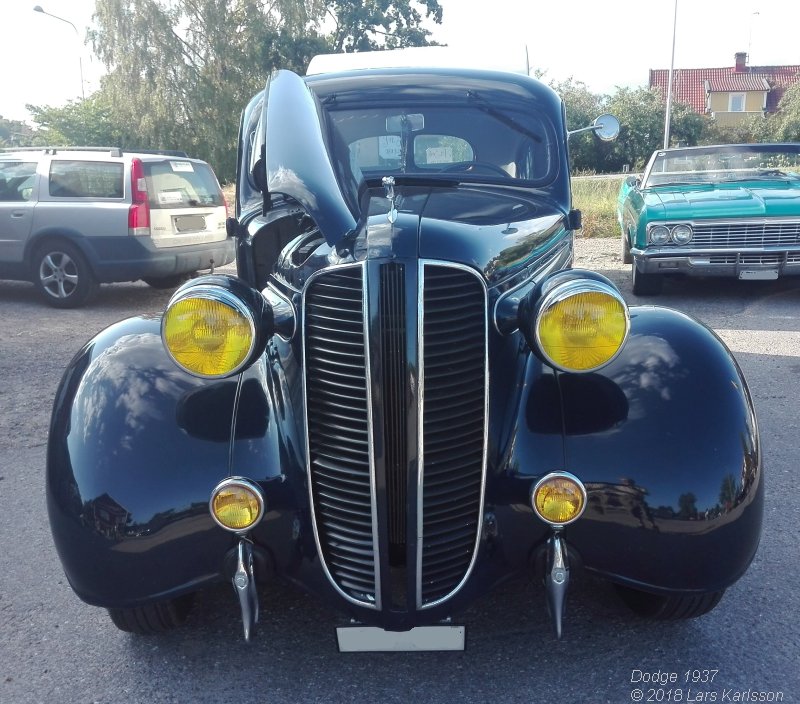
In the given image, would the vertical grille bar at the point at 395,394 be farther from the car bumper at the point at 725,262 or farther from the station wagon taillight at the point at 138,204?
the station wagon taillight at the point at 138,204

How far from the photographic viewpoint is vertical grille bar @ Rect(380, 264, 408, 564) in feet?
7.45

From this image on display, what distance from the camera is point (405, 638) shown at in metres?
2.41

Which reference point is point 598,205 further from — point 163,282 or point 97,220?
point 97,220

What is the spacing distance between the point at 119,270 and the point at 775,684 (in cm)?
807

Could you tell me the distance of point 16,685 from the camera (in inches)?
105

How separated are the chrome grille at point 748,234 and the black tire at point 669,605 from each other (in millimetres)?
6211

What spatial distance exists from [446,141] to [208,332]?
1945 mm

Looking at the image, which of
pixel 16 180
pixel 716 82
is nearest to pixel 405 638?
pixel 16 180

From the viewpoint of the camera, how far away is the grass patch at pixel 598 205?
14.4m

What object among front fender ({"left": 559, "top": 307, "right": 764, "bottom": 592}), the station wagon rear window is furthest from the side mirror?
the station wagon rear window

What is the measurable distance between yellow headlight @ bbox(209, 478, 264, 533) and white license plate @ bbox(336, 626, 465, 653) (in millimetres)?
419

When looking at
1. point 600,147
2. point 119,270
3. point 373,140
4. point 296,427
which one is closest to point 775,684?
point 296,427

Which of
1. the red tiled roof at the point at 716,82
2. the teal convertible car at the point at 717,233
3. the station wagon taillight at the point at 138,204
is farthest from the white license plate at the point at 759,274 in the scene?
the red tiled roof at the point at 716,82

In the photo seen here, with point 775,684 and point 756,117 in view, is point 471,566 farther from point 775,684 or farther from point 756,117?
point 756,117
